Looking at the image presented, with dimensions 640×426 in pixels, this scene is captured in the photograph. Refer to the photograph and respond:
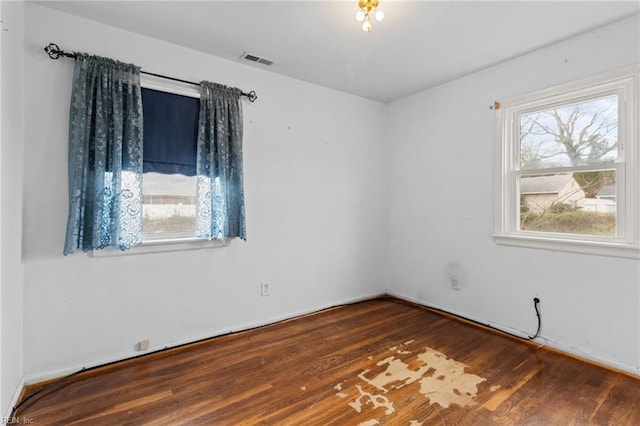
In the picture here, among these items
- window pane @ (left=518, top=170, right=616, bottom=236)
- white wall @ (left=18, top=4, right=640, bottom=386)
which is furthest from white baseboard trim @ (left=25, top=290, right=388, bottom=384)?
window pane @ (left=518, top=170, right=616, bottom=236)

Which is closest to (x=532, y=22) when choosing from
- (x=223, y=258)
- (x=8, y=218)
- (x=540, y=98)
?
(x=540, y=98)

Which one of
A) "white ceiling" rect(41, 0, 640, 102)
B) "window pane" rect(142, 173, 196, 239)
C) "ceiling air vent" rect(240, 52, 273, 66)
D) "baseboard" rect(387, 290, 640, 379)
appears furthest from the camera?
"ceiling air vent" rect(240, 52, 273, 66)

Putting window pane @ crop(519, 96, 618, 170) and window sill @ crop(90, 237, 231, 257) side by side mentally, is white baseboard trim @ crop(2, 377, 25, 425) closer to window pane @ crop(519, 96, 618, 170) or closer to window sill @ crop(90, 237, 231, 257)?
window sill @ crop(90, 237, 231, 257)

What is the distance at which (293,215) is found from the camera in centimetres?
333

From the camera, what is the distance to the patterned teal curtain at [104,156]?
212cm

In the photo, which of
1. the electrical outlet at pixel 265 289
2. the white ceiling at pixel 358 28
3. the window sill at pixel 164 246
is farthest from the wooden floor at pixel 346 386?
the white ceiling at pixel 358 28

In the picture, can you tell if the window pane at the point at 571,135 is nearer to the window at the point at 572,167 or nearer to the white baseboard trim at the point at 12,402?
the window at the point at 572,167

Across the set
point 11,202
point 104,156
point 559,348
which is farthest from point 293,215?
point 559,348

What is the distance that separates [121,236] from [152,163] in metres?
0.63

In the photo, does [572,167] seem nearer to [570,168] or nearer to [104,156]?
[570,168]

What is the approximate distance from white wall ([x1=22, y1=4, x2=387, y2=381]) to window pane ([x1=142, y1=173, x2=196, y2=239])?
224 mm

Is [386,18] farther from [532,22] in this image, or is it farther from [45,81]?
[45,81]

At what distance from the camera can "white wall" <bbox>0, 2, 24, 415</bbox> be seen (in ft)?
5.35

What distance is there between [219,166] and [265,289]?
4.28 feet
